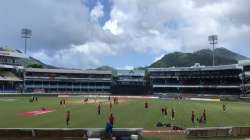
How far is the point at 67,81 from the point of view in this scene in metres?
164

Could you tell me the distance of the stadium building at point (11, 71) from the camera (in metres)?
140

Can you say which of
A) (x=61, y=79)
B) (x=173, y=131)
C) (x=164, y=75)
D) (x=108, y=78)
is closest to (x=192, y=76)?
(x=164, y=75)

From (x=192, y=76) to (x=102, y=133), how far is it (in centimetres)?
13195

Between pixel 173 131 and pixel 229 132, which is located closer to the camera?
pixel 229 132

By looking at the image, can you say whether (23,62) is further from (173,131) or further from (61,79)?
(173,131)

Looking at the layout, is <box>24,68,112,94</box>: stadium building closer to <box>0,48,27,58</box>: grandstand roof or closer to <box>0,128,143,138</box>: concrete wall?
<box>0,48,27,58</box>: grandstand roof

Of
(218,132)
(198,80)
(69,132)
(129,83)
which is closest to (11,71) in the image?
(129,83)

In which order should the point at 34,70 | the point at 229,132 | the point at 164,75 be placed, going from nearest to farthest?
the point at 229,132 → the point at 34,70 → the point at 164,75

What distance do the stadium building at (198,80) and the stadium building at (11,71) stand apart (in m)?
52.2

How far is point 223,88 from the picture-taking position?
143625 millimetres

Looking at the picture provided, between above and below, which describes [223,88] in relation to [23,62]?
below

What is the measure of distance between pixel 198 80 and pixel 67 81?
48.9 meters

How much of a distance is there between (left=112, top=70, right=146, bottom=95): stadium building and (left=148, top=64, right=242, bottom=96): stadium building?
5573 mm

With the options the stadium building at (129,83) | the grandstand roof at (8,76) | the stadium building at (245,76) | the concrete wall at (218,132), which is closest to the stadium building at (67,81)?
the stadium building at (129,83)
